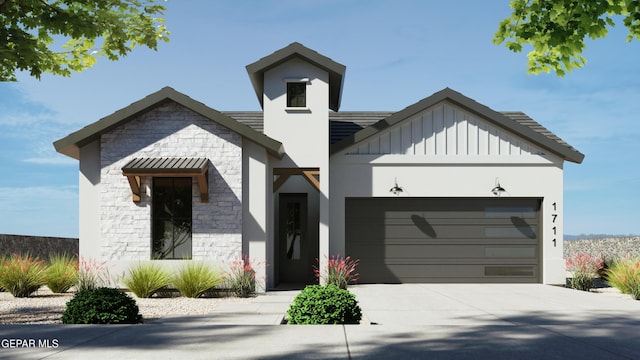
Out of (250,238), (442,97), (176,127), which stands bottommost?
(250,238)

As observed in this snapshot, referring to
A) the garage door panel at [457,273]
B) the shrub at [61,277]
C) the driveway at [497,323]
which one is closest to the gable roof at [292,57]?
the garage door panel at [457,273]

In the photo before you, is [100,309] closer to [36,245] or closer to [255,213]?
[255,213]

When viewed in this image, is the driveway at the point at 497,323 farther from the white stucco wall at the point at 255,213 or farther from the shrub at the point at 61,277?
the shrub at the point at 61,277

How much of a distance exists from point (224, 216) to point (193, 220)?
815mm

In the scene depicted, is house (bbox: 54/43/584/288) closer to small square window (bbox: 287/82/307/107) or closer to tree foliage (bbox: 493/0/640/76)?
small square window (bbox: 287/82/307/107)

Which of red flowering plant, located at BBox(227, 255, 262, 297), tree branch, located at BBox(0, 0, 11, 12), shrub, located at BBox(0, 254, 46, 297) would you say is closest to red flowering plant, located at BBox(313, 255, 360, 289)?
red flowering plant, located at BBox(227, 255, 262, 297)

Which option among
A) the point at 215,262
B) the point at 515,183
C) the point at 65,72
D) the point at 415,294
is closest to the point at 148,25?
the point at 65,72

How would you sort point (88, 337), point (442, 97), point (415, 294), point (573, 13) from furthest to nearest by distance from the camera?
point (442, 97) < point (415, 294) < point (573, 13) < point (88, 337)

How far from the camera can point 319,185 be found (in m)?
17.6

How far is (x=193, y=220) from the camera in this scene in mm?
15930

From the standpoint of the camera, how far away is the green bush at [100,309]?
9.91 metres

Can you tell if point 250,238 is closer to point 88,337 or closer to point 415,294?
point 415,294

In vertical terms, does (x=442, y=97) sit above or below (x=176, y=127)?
above

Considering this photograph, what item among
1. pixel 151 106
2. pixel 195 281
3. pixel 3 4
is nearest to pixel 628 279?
pixel 195 281
